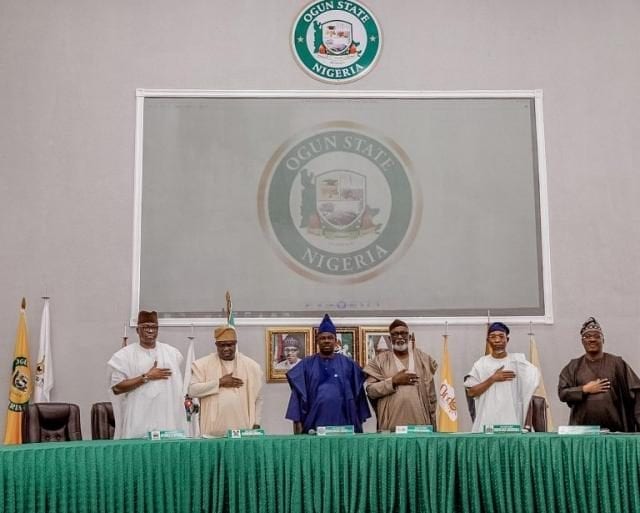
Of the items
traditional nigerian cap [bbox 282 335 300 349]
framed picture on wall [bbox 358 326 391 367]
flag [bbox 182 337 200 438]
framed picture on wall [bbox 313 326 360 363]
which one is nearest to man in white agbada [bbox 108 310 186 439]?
flag [bbox 182 337 200 438]

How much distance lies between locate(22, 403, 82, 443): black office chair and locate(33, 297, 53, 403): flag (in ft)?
4.28

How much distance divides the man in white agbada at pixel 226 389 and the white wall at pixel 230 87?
1.31m

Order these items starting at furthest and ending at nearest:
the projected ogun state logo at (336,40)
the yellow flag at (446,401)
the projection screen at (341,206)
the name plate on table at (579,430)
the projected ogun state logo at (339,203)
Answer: the projected ogun state logo at (336,40)
the projected ogun state logo at (339,203)
the projection screen at (341,206)
the yellow flag at (446,401)
the name plate on table at (579,430)

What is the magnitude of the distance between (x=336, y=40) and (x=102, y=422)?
4140 mm

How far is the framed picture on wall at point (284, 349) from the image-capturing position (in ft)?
26.0

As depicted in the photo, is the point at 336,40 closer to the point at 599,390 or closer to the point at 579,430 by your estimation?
the point at 599,390

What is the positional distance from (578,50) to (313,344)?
3.70 meters

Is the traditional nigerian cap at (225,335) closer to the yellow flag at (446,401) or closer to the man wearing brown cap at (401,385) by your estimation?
the man wearing brown cap at (401,385)

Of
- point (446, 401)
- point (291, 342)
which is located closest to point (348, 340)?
point (291, 342)

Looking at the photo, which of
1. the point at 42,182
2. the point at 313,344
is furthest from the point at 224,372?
the point at 42,182

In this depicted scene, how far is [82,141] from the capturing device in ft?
27.1

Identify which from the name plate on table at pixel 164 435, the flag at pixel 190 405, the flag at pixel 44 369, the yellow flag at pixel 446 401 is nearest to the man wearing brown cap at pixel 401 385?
the yellow flag at pixel 446 401

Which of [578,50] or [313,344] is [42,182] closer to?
[313,344]

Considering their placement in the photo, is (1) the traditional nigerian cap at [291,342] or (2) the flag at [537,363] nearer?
(2) the flag at [537,363]
